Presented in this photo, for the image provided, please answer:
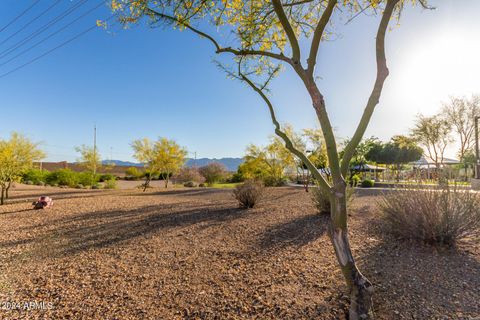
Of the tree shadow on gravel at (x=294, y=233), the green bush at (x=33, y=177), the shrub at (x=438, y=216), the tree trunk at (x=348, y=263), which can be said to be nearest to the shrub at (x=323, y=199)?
the tree shadow on gravel at (x=294, y=233)

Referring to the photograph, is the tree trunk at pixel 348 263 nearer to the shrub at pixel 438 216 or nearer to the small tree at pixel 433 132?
the shrub at pixel 438 216

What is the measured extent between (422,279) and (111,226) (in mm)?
6092

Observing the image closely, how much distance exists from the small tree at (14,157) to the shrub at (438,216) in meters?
12.3

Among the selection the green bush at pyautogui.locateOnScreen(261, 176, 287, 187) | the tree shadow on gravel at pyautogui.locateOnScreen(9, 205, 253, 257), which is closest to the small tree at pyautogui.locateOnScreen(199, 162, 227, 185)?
the green bush at pyautogui.locateOnScreen(261, 176, 287, 187)

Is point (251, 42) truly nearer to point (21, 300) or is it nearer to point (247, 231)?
point (247, 231)

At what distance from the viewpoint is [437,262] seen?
340 cm

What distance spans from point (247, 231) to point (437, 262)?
3.25 m

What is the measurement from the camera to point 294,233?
5238mm

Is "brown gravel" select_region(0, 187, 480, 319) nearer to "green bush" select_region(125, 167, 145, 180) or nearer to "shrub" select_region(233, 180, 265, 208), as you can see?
"shrub" select_region(233, 180, 265, 208)

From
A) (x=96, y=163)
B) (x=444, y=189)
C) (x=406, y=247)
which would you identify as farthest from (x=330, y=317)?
(x=96, y=163)

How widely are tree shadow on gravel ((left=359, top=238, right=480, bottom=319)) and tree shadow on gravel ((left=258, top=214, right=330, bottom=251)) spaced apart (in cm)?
118

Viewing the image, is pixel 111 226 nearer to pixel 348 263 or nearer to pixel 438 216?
pixel 348 263

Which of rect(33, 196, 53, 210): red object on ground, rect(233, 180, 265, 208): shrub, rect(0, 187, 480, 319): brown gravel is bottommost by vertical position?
rect(0, 187, 480, 319): brown gravel

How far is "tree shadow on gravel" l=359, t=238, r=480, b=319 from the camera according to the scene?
2.44 meters
